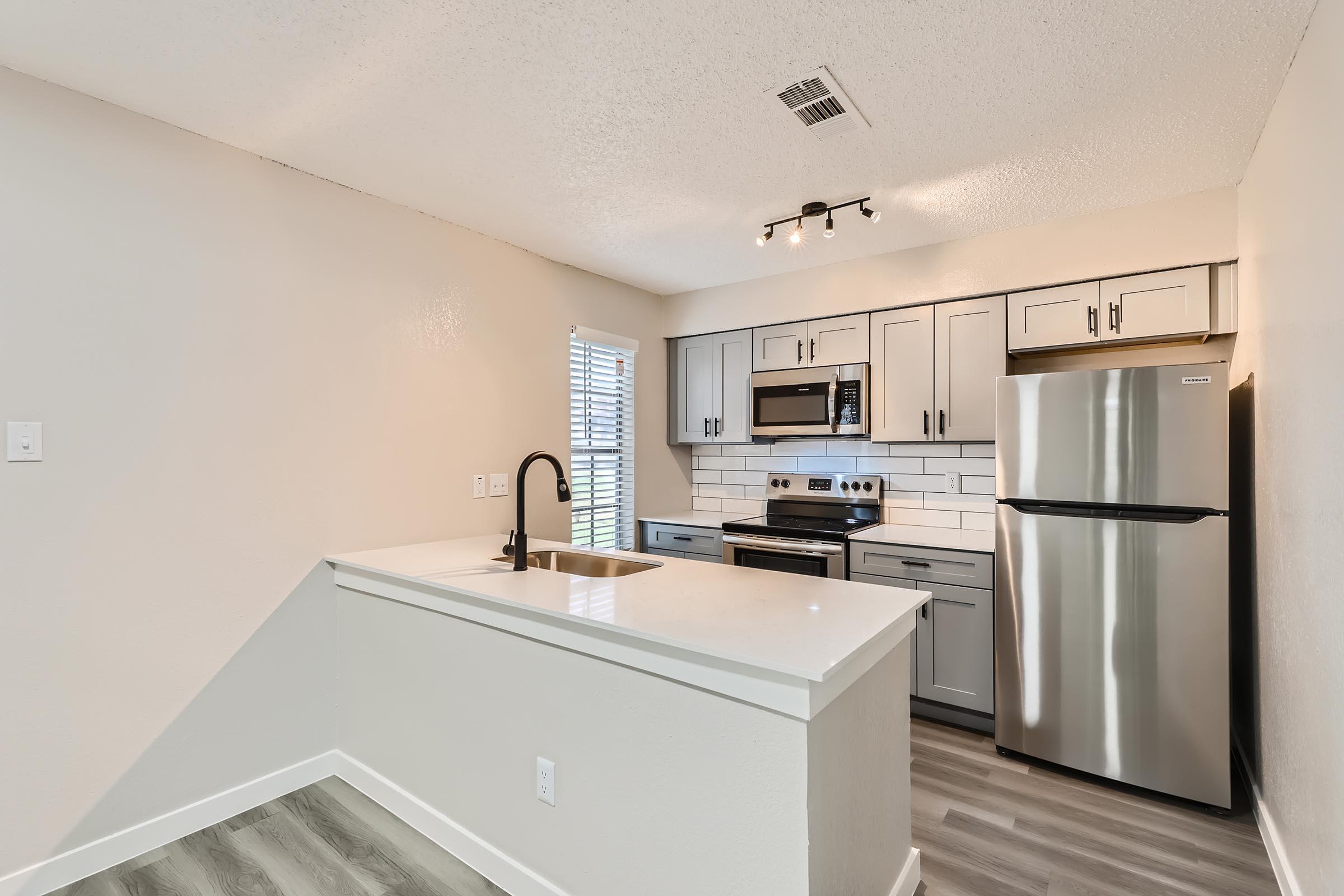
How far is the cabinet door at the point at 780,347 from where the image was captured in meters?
3.73

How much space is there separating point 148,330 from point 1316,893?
366cm

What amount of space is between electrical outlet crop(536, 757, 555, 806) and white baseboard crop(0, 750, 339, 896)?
4.12 feet

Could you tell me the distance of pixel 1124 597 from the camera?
93.4 inches

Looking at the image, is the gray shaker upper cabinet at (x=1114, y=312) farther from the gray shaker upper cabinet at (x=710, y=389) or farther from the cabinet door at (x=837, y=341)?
the gray shaker upper cabinet at (x=710, y=389)

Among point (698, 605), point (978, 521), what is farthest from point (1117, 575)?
point (698, 605)

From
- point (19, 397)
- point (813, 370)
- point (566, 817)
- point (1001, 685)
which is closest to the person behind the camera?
point (566, 817)

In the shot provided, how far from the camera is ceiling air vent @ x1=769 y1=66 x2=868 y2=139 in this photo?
5.97 ft

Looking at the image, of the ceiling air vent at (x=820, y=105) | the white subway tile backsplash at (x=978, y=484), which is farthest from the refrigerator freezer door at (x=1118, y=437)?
the ceiling air vent at (x=820, y=105)

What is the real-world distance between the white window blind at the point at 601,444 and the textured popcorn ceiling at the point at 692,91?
3.66 ft

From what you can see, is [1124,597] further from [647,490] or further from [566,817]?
[647,490]

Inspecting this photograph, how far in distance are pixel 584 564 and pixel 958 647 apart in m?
1.77

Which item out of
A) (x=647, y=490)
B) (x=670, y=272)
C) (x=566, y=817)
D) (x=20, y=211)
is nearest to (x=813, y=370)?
(x=670, y=272)

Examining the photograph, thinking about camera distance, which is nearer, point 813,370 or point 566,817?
point 566,817

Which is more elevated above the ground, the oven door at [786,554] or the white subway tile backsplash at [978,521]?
the white subway tile backsplash at [978,521]
